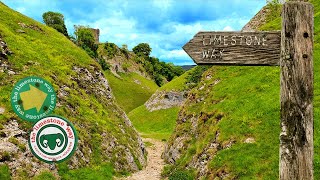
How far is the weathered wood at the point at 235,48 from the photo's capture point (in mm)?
7633

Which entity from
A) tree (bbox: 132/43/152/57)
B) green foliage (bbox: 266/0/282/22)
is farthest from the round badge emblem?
tree (bbox: 132/43/152/57)

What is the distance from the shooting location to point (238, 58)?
7.84 metres

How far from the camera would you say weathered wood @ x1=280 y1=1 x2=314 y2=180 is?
697cm

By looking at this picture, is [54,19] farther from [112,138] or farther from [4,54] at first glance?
[112,138]

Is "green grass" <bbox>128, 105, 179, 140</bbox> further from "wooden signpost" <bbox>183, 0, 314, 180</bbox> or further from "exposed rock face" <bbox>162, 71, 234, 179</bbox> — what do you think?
"wooden signpost" <bbox>183, 0, 314, 180</bbox>

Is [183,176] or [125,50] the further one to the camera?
[125,50]

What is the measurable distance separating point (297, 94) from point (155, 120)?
78480 mm

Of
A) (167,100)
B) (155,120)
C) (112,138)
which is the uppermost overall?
(167,100)

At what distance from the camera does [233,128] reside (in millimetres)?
26469

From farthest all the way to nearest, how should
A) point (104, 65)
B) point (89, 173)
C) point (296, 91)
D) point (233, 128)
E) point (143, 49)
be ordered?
point (143, 49) → point (104, 65) → point (89, 173) → point (233, 128) → point (296, 91)

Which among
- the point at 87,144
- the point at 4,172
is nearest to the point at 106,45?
the point at 87,144

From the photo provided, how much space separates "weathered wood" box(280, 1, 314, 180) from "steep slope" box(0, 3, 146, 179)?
2066 cm

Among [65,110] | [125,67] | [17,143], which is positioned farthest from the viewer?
[125,67]

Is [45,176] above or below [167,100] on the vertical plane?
below
